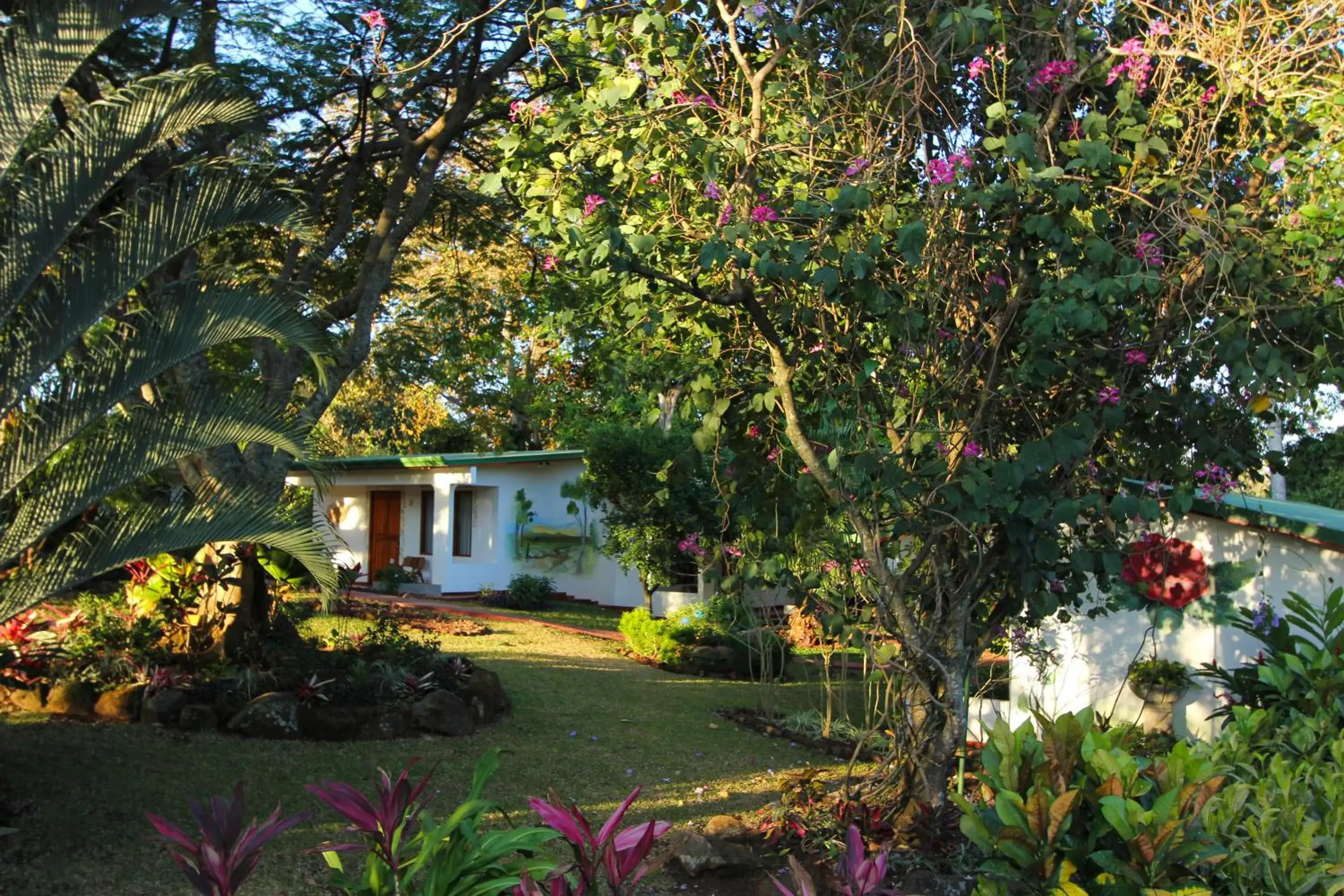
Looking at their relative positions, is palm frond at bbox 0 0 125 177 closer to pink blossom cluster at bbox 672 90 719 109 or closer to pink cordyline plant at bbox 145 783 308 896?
pink blossom cluster at bbox 672 90 719 109

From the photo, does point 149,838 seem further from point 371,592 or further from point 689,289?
point 371,592

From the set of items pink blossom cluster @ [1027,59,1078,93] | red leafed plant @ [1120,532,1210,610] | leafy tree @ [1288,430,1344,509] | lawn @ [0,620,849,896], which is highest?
pink blossom cluster @ [1027,59,1078,93]

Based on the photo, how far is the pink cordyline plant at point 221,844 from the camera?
3170 millimetres

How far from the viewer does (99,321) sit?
639 cm

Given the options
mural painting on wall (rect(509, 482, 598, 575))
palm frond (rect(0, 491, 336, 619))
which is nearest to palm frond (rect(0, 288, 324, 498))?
palm frond (rect(0, 491, 336, 619))

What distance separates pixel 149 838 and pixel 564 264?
4.49 meters

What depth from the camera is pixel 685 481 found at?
694cm

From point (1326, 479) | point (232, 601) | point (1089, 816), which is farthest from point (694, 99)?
point (1326, 479)

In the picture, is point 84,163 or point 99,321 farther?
point 99,321

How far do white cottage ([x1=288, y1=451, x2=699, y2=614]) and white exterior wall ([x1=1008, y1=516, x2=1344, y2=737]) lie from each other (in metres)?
13.9

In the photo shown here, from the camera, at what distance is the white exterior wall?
27.9 ft

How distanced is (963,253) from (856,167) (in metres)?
0.70

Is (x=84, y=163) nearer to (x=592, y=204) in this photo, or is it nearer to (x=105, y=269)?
(x=105, y=269)

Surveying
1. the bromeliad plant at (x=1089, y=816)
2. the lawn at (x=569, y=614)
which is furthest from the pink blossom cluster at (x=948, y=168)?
the lawn at (x=569, y=614)
